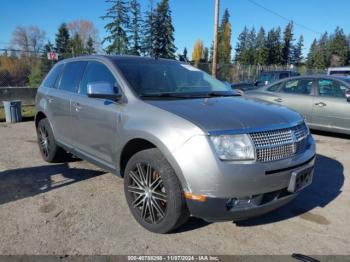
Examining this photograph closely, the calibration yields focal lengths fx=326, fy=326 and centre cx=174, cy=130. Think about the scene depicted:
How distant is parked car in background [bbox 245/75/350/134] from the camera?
769cm

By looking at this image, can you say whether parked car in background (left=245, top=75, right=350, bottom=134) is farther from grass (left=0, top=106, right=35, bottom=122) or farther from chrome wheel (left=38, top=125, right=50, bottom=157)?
grass (left=0, top=106, right=35, bottom=122)

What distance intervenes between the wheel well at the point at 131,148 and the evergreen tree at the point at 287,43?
70854 millimetres

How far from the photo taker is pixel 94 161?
13.8ft

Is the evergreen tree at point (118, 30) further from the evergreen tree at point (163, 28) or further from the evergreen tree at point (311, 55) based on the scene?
the evergreen tree at point (311, 55)

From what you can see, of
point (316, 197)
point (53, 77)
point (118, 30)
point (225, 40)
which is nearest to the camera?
point (316, 197)

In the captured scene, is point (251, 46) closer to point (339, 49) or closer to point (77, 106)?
point (339, 49)

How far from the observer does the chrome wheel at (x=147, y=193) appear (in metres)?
3.18

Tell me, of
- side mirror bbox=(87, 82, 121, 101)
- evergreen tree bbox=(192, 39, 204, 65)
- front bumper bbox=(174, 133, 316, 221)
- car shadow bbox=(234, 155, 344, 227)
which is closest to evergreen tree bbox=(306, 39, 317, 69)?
evergreen tree bbox=(192, 39, 204, 65)

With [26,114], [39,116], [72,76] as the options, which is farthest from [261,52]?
[72,76]

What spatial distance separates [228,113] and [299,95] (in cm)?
612

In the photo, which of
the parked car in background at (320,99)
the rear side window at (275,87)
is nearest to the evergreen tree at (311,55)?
the rear side window at (275,87)

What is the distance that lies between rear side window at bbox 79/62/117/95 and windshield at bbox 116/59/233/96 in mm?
170

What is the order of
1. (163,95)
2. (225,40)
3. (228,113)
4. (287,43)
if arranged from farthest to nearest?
1. (225,40)
2. (287,43)
3. (163,95)
4. (228,113)

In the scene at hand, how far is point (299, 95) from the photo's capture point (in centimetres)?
854
